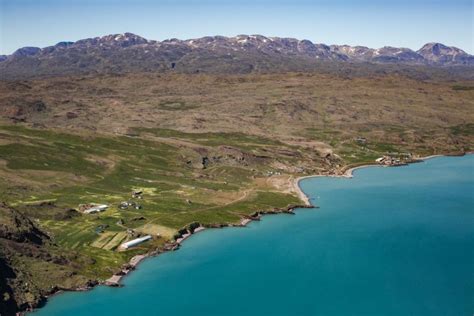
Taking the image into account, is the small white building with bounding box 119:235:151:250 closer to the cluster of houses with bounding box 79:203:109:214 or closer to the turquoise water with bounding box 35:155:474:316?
the turquoise water with bounding box 35:155:474:316

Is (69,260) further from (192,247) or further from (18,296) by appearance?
(192,247)

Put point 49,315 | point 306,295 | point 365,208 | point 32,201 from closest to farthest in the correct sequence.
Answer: point 49,315
point 306,295
point 32,201
point 365,208

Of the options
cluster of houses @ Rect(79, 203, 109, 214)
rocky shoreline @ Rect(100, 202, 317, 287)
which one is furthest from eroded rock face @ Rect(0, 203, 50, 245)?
cluster of houses @ Rect(79, 203, 109, 214)

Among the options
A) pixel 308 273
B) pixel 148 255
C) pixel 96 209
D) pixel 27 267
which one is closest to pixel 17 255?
pixel 27 267

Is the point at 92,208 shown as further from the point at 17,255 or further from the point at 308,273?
the point at 308,273

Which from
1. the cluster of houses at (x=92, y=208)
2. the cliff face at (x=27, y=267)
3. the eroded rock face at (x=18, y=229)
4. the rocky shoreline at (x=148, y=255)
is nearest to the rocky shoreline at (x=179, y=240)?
the rocky shoreline at (x=148, y=255)

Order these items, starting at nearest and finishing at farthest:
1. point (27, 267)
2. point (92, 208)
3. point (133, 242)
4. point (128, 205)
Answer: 1. point (27, 267)
2. point (133, 242)
3. point (92, 208)
4. point (128, 205)

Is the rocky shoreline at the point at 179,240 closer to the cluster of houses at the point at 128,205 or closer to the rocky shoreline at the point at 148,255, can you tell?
the rocky shoreline at the point at 148,255

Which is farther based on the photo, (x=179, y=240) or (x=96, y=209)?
(x=96, y=209)

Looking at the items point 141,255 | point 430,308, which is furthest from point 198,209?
point 430,308
